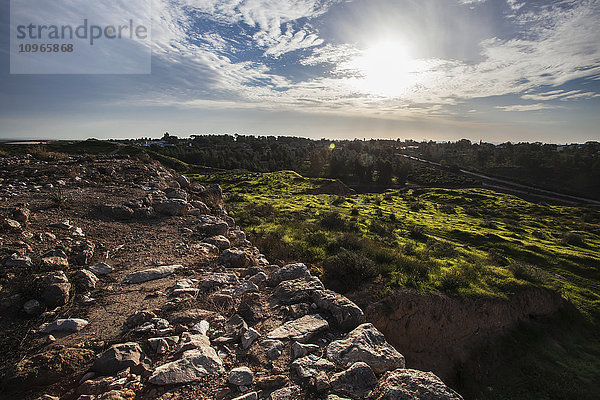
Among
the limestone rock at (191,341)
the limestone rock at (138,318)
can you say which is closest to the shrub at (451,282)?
the limestone rock at (191,341)

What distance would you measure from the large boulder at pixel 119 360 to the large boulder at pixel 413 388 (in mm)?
3644

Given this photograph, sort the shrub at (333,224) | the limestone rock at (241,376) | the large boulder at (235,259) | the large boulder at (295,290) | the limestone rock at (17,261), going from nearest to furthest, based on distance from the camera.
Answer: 1. the limestone rock at (241,376)
2. the limestone rock at (17,261)
3. the large boulder at (295,290)
4. the large boulder at (235,259)
5. the shrub at (333,224)

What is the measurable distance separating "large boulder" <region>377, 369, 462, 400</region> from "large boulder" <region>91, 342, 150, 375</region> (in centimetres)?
364

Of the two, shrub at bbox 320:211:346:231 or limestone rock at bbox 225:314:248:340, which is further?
shrub at bbox 320:211:346:231

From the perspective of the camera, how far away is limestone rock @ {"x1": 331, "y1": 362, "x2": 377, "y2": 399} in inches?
154

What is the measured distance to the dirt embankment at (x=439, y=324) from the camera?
35.6 ft

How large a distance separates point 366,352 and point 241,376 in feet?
7.21

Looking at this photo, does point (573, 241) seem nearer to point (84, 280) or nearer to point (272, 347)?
point (272, 347)

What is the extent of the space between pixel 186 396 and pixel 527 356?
54.8ft

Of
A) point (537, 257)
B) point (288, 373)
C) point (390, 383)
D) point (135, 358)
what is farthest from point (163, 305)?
point (537, 257)

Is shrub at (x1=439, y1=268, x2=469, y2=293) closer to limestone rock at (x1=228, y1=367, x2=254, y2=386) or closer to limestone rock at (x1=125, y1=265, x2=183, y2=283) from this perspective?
limestone rock at (x1=228, y1=367, x2=254, y2=386)

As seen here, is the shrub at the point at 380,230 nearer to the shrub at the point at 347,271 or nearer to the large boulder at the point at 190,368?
the shrub at the point at 347,271

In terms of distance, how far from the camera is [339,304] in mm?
6086

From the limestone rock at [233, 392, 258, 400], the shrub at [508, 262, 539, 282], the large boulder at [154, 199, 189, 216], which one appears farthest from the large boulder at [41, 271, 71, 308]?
the shrub at [508, 262, 539, 282]
